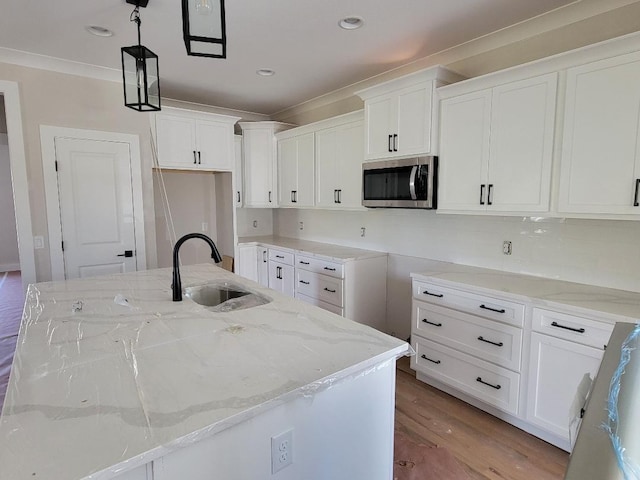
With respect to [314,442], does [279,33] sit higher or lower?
higher

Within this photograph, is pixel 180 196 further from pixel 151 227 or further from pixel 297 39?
pixel 297 39

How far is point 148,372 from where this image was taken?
1.15m

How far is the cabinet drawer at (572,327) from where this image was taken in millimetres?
1872

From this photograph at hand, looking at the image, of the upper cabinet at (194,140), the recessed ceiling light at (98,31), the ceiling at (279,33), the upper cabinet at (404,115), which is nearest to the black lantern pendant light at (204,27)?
the ceiling at (279,33)

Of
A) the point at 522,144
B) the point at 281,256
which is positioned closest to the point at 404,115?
the point at 522,144

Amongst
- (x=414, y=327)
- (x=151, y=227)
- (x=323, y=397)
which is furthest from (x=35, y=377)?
(x=151, y=227)

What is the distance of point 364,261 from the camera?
140 inches

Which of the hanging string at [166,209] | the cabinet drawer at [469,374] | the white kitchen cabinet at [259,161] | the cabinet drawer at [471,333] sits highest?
the white kitchen cabinet at [259,161]

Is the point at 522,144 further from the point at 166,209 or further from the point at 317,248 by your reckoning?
the point at 166,209

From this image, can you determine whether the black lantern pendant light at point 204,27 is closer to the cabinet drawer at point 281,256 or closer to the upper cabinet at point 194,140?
the upper cabinet at point 194,140

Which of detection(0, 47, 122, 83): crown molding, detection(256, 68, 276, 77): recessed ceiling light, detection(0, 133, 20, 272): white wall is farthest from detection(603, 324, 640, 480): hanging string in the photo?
detection(0, 133, 20, 272): white wall

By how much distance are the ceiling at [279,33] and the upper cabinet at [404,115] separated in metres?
0.29

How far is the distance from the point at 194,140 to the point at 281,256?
1.64m

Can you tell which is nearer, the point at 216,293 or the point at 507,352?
the point at 507,352
